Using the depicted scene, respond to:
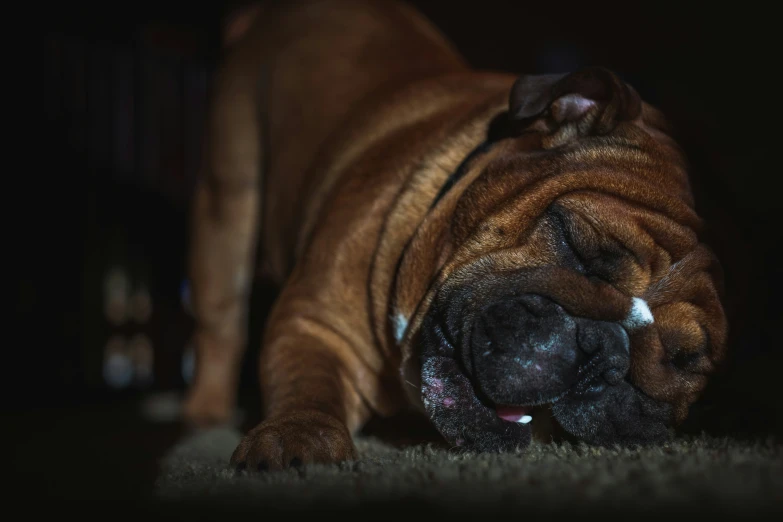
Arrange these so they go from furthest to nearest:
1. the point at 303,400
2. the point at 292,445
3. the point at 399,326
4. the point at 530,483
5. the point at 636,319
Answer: the point at 399,326 → the point at 303,400 → the point at 636,319 → the point at 292,445 → the point at 530,483

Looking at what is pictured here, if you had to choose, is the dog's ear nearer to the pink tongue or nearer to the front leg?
the pink tongue

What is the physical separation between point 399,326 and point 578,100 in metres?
0.57

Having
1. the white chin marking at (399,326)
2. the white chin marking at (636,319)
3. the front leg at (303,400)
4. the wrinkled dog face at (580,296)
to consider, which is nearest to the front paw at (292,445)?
the front leg at (303,400)

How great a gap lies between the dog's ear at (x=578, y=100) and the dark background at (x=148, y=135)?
0.93 meters

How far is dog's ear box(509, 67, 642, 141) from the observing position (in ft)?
4.78

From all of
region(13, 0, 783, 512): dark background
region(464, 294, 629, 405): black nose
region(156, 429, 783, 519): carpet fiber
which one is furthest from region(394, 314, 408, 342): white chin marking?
region(13, 0, 783, 512): dark background

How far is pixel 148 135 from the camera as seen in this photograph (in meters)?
3.48

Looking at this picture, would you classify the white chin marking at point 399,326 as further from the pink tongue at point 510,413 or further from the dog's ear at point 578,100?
the dog's ear at point 578,100

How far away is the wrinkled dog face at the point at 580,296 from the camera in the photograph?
1280 millimetres

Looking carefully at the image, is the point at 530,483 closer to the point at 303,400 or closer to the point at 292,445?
the point at 292,445

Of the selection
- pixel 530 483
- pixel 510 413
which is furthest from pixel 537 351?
pixel 530 483

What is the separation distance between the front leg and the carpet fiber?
7cm

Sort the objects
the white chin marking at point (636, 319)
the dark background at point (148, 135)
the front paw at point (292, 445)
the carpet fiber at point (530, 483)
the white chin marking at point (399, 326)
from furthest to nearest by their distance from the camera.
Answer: the dark background at point (148, 135) < the white chin marking at point (399, 326) < the white chin marking at point (636, 319) < the front paw at point (292, 445) < the carpet fiber at point (530, 483)

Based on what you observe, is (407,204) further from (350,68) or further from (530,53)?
(530,53)
